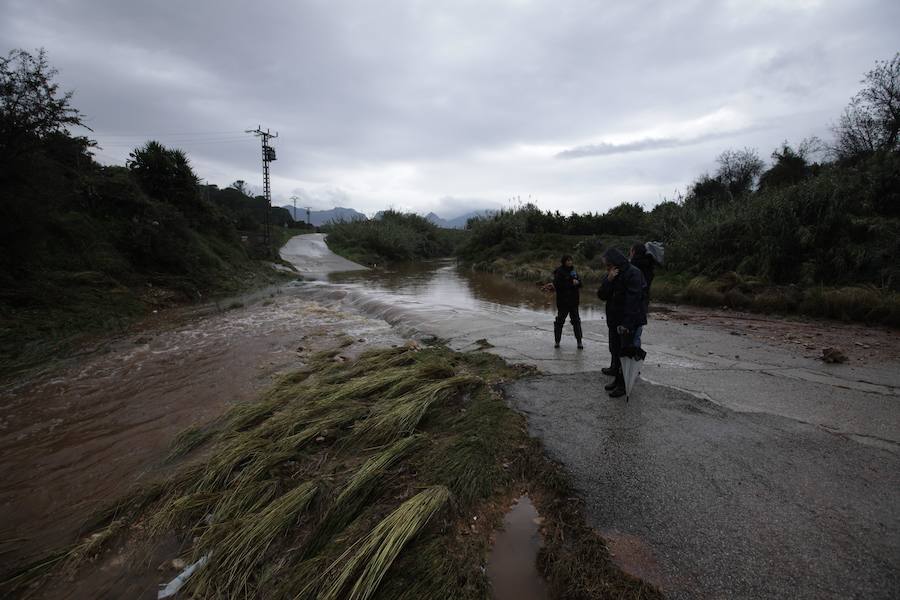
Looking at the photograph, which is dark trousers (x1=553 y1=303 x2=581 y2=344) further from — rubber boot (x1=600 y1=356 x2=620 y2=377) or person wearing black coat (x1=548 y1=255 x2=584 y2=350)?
rubber boot (x1=600 y1=356 x2=620 y2=377)

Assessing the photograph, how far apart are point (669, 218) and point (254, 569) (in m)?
23.1

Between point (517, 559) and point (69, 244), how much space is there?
50.6ft

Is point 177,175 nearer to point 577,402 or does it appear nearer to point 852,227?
point 577,402

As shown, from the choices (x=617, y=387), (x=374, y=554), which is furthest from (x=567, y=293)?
(x=374, y=554)

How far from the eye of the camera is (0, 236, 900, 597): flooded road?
2.48m

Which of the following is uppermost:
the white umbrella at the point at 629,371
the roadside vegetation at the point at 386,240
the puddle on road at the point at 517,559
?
the roadside vegetation at the point at 386,240

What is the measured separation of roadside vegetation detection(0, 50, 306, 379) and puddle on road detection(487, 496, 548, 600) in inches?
341

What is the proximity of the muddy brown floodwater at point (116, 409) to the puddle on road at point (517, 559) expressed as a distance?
3.37 m

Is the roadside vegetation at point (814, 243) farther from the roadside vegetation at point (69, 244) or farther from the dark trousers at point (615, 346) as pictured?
the roadside vegetation at point (69, 244)

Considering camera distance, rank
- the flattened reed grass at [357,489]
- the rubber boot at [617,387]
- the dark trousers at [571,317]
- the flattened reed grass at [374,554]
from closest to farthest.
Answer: the flattened reed grass at [374,554] < the flattened reed grass at [357,489] < the rubber boot at [617,387] < the dark trousers at [571,317]

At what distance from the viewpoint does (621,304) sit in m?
4.98

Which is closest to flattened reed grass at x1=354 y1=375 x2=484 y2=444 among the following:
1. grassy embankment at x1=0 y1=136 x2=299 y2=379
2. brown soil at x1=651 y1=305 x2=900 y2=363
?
brown soil at x1=651 y1=305 x2=900 y2=363

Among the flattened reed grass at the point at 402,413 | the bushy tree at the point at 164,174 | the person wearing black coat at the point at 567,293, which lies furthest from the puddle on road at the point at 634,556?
the bushy tree at the point at 164,174

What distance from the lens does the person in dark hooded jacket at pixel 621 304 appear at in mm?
4523
